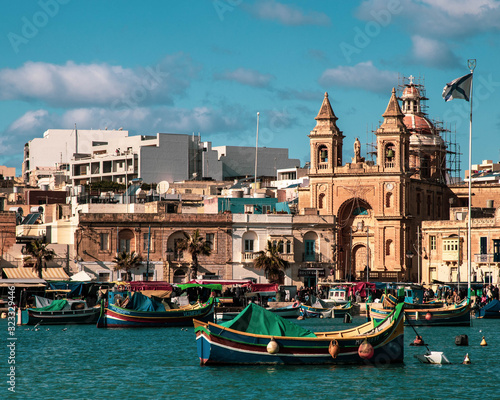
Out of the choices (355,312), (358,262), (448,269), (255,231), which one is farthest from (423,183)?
(355,312)

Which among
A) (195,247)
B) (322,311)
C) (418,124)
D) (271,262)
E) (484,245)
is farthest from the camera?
(418,124)

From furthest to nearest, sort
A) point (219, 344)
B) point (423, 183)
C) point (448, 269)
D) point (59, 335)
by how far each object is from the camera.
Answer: point (423, 183)
point (448, 269)
point (59, 335)
point (219, 344)

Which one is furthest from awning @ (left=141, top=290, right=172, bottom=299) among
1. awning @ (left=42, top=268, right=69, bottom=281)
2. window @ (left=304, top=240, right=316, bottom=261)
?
window @ (left=304, top=240, right=316, bottom=261)

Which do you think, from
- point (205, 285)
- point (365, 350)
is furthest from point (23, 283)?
point (365, 350)

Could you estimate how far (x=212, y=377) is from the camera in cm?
4478

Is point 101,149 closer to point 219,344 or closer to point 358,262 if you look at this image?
point 358,262

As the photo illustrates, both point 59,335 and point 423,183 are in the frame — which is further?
point 423,183

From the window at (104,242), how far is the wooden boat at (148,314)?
844 inches

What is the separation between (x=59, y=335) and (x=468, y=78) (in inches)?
1181

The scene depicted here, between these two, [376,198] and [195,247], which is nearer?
[195,247]

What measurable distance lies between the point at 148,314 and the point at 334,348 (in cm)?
2446

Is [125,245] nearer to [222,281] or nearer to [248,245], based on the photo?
[222,281]

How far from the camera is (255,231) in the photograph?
3652 inches

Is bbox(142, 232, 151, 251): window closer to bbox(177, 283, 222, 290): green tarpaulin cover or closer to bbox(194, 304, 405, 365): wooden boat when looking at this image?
bbox(177, 283, 222, 290): green tarpaulin cover
